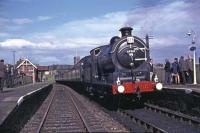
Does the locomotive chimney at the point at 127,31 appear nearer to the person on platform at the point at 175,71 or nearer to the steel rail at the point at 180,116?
the steel rail at the point at 180,116

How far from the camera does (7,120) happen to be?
13.4 meters

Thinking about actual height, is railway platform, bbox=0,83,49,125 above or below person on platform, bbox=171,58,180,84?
below

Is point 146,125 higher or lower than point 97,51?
lower

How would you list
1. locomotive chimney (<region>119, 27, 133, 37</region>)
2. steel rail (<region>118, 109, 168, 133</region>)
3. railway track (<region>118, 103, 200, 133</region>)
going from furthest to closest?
locomotive chimney (<region>119, 27, 133, 37</region>)
railway track (<region>118, 103, 200, 133</region>)
steel rail (<region>118, 109, 168, 133</region>)

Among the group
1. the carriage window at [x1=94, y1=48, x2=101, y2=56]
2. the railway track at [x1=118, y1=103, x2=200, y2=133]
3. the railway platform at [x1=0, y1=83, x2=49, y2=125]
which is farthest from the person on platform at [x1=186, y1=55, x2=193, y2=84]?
the railway platform at [x1=0, y1=83, x2=49, y2=125]

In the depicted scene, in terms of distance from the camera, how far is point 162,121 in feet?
51.7

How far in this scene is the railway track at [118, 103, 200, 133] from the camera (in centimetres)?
1362

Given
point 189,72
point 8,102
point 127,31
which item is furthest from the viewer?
point 189,72

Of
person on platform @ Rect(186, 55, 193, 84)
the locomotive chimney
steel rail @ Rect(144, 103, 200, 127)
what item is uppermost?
the locomotive chimney

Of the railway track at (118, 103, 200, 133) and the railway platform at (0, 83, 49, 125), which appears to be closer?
the railway track at (118, 103, 200, 133)

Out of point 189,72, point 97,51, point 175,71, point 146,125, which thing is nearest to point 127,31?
point 97,51

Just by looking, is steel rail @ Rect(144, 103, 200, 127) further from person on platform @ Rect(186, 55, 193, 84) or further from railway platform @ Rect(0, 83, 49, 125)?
person on platform @ Rect(186, 55, 193, 84)

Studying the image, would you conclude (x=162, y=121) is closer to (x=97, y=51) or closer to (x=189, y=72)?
(x=97, y=51)

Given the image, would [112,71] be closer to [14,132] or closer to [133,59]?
[133,59]
